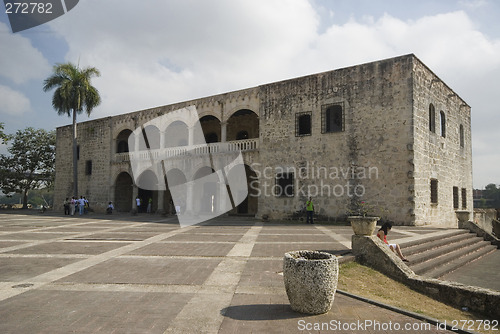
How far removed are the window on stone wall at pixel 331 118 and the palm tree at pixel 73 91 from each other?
1953 cm

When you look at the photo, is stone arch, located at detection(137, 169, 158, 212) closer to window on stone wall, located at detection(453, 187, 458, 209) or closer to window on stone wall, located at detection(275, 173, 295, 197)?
window on stone wall, located at detection(275, 173, 295, 197)

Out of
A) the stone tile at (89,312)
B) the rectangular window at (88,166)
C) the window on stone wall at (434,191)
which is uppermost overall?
the rectangular window at (88,166)

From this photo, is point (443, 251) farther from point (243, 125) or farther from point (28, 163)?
point (28, 163)

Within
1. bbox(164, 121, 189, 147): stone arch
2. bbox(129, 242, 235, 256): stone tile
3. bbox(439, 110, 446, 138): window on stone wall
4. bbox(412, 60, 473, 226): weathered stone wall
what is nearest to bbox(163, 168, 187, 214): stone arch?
bbox(164, 121, 189, 147): stone arch

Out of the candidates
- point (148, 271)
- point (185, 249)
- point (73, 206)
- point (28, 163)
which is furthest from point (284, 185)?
point (28, 163)

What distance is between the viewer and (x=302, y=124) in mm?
18047

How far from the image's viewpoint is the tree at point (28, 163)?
31.3 metres

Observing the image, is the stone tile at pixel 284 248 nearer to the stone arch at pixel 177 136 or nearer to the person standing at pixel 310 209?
the person standing at pixel 310 209

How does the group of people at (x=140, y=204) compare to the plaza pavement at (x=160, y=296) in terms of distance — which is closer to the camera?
the plaza pavement at (x=160, y=296)

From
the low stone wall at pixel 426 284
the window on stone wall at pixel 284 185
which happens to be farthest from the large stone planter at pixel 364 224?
the window on stone wall at pixel 284 185

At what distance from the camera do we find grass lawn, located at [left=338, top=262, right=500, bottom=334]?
5186 millimetres

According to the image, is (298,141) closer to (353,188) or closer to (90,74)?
(353,188)

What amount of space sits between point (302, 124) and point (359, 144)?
11.7 feet

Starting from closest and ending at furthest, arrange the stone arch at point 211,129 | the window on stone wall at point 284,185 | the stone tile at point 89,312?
1. the stone tile at point 89,312
2. the window on stone wall at point 284,185
3. the stone arch at point 211,129
